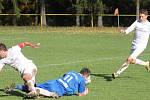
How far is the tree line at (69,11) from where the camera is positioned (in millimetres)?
66438

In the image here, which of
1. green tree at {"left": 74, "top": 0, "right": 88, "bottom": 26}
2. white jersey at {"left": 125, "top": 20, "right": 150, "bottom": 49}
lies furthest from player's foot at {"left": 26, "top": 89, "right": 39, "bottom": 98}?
green tree at {"left": 74, "top": 0, "right": 88, "bottom": 26}

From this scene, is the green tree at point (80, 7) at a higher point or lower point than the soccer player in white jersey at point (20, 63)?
lower

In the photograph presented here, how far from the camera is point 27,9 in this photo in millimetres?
71812

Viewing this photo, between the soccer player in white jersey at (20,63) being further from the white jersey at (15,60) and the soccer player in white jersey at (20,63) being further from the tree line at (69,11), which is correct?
the tree line at (69,11)

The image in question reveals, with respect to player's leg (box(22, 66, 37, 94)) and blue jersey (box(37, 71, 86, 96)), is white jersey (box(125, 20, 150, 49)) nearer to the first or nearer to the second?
blue jersey (box(37, 71, 86, 96))

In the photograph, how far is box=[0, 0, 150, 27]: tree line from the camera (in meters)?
66.4

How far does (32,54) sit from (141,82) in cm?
988

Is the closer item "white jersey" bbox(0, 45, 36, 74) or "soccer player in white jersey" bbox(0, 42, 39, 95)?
"soccer player in white jersey" bbox(0, 42, 39, 95)

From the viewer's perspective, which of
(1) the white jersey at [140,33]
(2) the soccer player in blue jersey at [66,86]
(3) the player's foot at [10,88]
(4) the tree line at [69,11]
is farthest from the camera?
(4) the tree line at [69,11]

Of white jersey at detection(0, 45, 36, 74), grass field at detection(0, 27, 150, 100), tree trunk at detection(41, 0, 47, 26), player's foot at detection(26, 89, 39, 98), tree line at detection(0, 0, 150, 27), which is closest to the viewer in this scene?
player's foot at detection(26, 89, 39, 98)

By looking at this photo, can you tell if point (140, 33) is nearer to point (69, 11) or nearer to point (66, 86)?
point (66, 86)

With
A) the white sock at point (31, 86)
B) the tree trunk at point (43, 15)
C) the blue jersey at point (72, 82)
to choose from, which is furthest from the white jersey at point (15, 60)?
the tree trunk at point (43, 15)

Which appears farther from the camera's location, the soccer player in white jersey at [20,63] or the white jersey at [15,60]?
the white jersey at [15,60]

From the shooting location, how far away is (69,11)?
71438 millimetres
